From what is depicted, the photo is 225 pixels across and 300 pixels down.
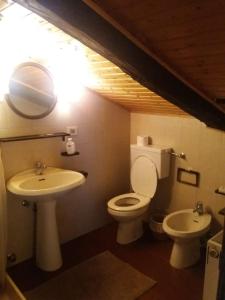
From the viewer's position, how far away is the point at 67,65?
2.30m

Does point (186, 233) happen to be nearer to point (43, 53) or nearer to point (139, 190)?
point (139, 190)

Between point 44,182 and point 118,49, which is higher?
point 118,49

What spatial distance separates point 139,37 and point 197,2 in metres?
0.42

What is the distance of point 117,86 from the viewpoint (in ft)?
7.38

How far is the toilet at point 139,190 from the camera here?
2484mm

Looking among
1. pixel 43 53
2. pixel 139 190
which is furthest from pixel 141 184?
pixel 43 53

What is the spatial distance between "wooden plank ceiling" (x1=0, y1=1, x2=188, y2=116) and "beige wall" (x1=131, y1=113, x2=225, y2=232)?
137 millimetres

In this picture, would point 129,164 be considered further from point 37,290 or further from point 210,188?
point 37,290

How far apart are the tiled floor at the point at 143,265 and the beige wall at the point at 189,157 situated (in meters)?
0.45

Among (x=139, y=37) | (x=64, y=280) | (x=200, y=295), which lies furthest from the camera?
(x=64, y=280)

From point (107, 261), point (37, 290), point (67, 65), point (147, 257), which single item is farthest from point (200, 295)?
point (67, 65)

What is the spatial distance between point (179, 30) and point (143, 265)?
74.6 inches

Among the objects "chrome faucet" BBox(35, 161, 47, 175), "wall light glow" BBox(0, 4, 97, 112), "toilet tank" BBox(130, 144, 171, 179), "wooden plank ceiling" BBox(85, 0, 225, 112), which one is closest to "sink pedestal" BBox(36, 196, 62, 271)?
"chrome faucet" BBox(35, 161, 47, 175)

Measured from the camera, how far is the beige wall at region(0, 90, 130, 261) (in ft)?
7.17
